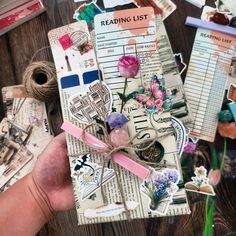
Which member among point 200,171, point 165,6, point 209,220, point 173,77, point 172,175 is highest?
point 165,6

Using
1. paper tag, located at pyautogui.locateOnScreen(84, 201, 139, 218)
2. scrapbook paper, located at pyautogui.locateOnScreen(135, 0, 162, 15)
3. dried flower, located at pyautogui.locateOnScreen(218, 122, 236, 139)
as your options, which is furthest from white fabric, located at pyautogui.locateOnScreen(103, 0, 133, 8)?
paper tag, located at pyautogui.locateOnScreen(84, 201, 139, 218)

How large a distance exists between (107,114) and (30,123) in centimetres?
33

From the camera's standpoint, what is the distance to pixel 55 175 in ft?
2.26

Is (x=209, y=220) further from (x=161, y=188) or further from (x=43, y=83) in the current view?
(x=43, y=83)

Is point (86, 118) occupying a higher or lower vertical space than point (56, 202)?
higher

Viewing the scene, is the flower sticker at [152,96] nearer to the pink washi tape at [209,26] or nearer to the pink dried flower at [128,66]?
the pink dried flower at [128,66]

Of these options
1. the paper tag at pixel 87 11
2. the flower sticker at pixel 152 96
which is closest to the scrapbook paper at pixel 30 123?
the paper tag at pixel 87 11

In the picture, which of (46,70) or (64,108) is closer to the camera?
(64,108)

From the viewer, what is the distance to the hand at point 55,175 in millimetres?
676

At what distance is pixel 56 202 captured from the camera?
2.35 ft

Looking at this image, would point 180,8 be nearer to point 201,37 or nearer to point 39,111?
point 201,37

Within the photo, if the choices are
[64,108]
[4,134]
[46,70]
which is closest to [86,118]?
[64,108]

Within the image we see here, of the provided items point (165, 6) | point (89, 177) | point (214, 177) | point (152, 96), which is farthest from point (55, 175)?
point (165, 6)

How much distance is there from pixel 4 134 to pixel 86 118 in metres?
0.35
